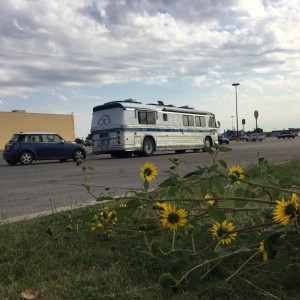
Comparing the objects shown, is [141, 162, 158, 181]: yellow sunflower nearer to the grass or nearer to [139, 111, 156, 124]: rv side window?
the grass

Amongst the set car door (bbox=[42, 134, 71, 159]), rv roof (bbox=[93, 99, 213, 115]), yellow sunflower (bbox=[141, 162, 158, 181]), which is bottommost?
yellow sunflower (bbox=[141, 162, 158, 181])

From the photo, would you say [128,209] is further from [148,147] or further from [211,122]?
[211,122]

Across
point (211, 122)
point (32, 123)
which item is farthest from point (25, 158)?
point (32, 123)

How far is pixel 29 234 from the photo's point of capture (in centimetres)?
410

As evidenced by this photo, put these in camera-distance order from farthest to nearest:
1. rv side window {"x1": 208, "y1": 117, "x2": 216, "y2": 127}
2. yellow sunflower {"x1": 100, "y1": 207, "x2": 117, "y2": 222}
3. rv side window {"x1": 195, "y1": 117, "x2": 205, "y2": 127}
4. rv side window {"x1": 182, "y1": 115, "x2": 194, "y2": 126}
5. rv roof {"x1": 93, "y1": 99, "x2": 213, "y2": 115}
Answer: rv side window {"x1": 208, "y1": 117, "x2": 216, "y2": 127} → rv side window {"x1": 195, "y1": 117, "x2": 205, "y2": 127} → rv side window {"x1": 182, "y1": 115, "x2": 194, "y2": 126} → rv roof {"x1": 93, "y1": 99, "x2": 213, "y2": 115} → yellow sunflower {"x1": 100, "y1": 207, "x2": 117, "y2": 222}

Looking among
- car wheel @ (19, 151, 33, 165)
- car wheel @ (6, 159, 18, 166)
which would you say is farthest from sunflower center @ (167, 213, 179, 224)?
car wheel @ (6, 159, 18, 166)

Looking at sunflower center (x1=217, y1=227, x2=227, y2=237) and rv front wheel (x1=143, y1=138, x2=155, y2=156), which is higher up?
rv front wheel (x1=143, y1=138, x2=155, y2=156)

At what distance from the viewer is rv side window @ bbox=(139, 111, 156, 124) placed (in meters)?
22.0

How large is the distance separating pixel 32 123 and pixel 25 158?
1904 inches

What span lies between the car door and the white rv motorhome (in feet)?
6.55

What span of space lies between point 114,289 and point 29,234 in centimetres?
171

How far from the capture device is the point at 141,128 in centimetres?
2197

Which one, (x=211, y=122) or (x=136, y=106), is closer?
(x=136, y=106)

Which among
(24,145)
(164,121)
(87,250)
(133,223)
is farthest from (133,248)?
(164,121)
